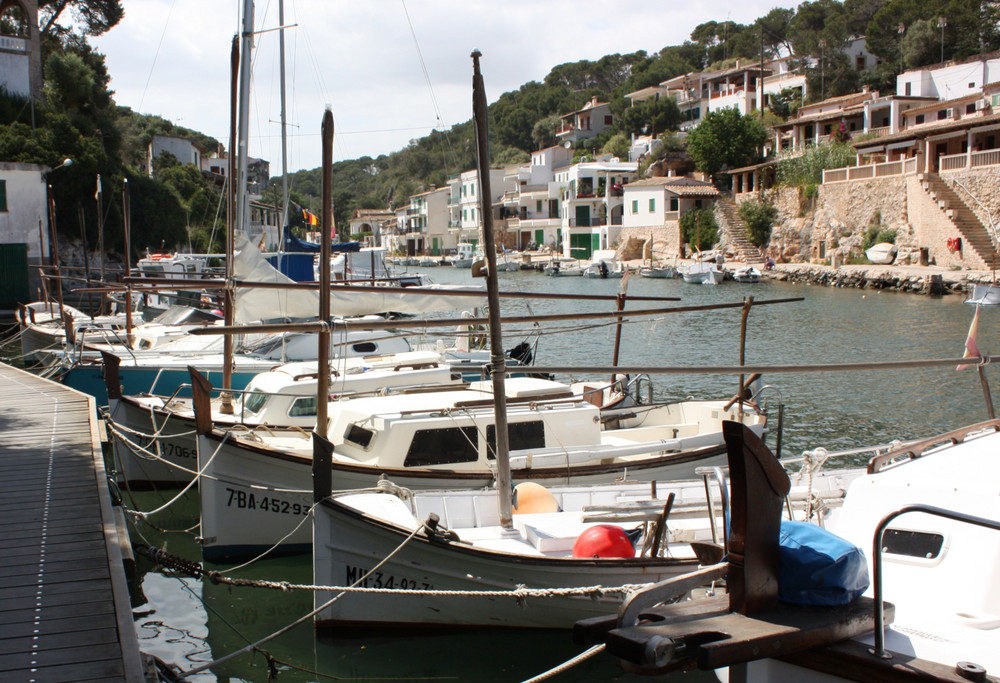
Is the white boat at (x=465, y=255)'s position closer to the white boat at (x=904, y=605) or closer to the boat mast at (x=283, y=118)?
the boat mast at (x=283, y=118)

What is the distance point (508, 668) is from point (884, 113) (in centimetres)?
7028

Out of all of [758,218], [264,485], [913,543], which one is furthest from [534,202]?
[913,543]

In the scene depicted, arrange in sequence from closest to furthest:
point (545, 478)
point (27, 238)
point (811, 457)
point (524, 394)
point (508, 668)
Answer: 1. point (508, 668)
2. point (811, 457)
3. point (545, 478)
4. point (524, 394)
5. point (27, 238)

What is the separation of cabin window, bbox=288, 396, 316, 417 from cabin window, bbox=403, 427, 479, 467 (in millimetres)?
3169

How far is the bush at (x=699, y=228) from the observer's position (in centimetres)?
7006

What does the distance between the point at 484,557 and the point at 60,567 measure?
3.79m

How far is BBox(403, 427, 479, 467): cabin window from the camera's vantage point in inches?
466

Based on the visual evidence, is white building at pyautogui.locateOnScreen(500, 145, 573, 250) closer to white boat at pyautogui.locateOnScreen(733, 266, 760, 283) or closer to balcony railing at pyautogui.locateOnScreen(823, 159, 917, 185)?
balcony railing at pyautogui.locateOnScreen(823, 159, 917, 185)

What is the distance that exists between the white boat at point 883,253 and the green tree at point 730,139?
22587 millimetres

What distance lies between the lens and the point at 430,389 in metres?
13.8

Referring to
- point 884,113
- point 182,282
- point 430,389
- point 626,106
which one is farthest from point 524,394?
point 626,106

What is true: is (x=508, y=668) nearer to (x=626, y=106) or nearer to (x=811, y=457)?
(x=811, y=457)

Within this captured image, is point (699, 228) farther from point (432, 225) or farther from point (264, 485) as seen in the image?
point (264, 485)

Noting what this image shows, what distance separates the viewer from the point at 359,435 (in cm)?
1205
